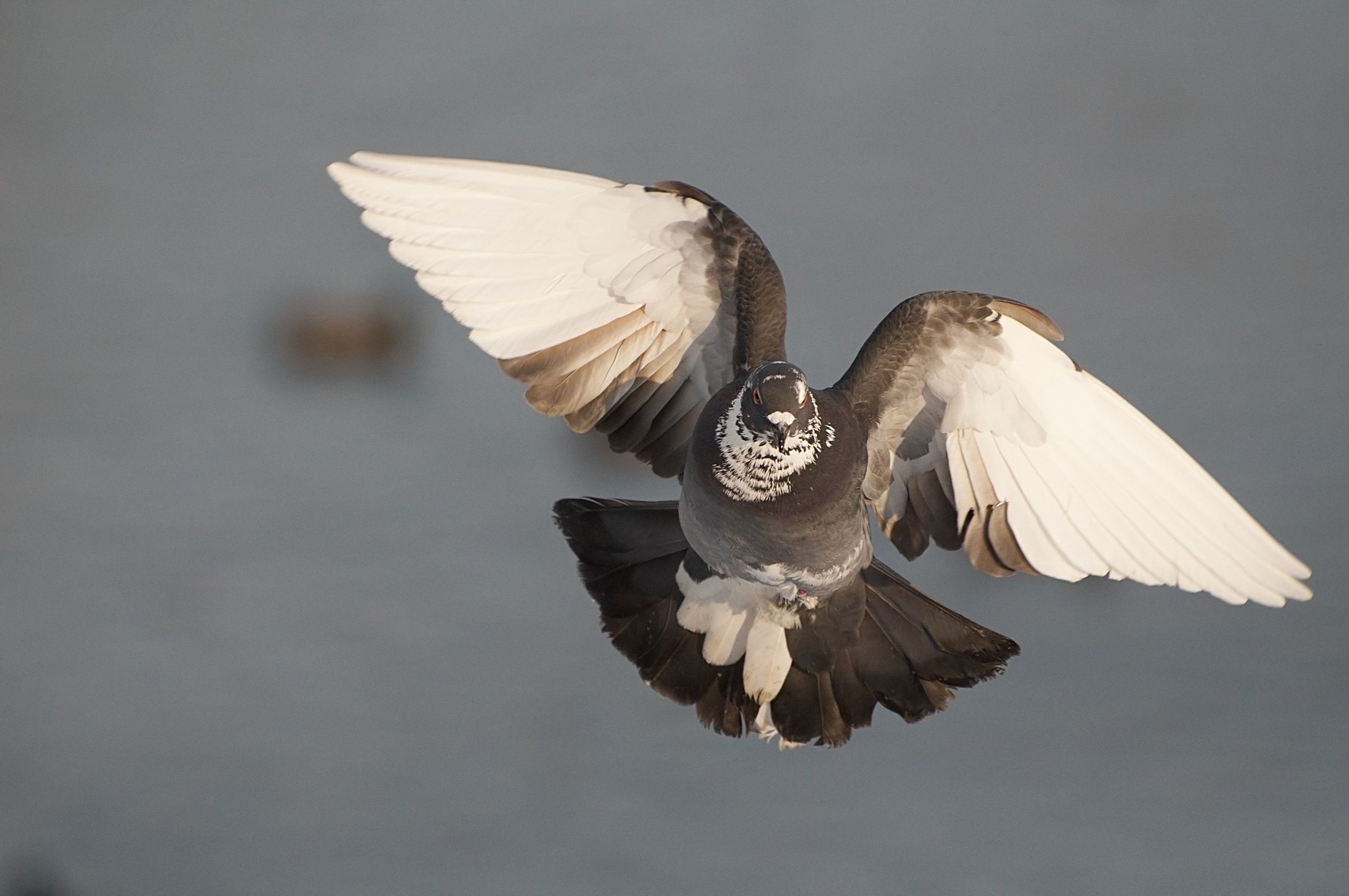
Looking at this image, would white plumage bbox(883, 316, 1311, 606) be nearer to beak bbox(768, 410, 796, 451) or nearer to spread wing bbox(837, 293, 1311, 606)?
spread wing bbox(837, 293, 1311, 606)

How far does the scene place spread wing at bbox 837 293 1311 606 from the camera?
146cm

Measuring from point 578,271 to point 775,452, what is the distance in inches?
12.2

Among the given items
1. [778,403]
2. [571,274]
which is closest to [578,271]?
[571,274]

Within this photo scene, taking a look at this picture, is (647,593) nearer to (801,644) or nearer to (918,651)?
(801,644)

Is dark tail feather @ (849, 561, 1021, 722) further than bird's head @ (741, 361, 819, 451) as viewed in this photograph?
Yes

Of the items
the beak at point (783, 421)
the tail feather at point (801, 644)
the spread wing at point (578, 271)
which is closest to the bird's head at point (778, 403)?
the beak at point (783, 421)

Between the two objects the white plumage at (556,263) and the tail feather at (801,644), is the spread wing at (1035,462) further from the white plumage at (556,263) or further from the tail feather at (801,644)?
the white plumage at (556,263)

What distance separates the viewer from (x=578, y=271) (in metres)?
1.50

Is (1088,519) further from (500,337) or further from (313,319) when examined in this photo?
(313,319)

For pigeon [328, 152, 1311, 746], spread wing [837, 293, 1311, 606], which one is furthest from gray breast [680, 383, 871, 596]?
spread wing [837, 293, 1311, 606]

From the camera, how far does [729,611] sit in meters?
1.59

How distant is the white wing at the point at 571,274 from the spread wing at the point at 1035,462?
19 centimetres

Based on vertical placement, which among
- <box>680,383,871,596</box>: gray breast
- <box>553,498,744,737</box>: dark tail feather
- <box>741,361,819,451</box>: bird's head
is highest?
<box>741,361,819,451</box>: bird's head

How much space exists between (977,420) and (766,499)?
31cm
